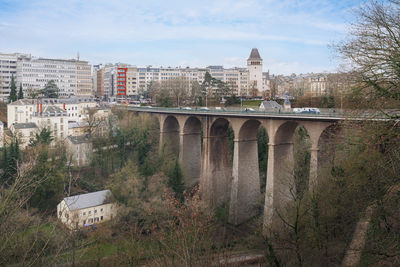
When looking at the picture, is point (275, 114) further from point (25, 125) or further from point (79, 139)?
point (25, 125)

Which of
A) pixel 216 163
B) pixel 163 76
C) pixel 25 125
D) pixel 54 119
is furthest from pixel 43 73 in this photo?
pixel 216 163

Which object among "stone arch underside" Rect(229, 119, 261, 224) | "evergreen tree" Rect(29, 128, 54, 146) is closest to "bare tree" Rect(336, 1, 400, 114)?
"stone arch underside" Rect(229, 119, 261, 224)

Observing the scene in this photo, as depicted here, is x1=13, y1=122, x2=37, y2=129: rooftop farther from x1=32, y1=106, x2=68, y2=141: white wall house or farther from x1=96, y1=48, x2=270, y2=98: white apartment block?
x1=96, y1=48, x2=270, y2=98: white apartment block

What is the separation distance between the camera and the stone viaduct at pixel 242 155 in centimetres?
2600

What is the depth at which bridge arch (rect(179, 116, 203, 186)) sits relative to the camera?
4069 cm

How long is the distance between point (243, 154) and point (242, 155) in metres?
0.15

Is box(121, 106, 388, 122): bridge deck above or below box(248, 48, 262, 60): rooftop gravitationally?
below

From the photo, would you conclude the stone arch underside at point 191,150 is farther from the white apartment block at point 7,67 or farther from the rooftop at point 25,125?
the white apartment block at point 7,67

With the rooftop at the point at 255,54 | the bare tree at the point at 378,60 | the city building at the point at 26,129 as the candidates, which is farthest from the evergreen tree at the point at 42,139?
the rooftop at the point at 255,54

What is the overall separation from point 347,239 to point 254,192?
60.8ft

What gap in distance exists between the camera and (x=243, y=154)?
31.8m

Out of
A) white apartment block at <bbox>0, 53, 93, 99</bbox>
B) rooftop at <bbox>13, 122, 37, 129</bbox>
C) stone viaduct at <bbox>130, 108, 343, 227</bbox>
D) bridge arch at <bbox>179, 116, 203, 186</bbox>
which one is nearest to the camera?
stone viaduct at <bbox>130, 108, 343, 227</bbox>

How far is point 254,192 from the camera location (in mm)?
33031

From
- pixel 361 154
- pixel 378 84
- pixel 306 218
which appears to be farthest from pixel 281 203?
pixel 378 84
